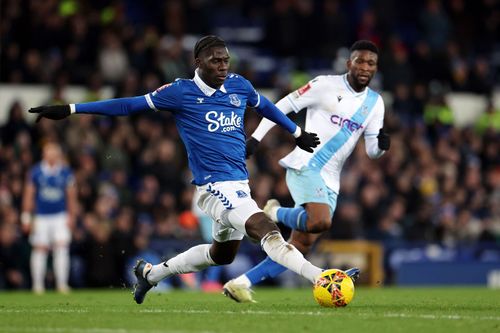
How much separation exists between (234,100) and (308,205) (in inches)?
72.1

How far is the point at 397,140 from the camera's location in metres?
22.0

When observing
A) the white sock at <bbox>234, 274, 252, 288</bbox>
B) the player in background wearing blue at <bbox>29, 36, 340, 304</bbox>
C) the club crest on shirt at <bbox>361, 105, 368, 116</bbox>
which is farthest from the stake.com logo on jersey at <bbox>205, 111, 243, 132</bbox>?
the club crest on shirt at <bbox>361, 105, 368, 116</bbox>

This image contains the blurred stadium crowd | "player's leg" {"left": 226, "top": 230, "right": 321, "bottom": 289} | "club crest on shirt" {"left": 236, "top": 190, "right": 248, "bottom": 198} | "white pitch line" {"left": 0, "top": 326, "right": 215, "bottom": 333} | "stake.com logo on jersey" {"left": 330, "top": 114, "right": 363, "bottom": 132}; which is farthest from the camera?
the blurred stadium crowd

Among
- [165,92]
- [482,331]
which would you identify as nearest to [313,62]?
[165,92]

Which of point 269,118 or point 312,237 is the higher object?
point 269,118

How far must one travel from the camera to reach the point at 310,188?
11.3 meters

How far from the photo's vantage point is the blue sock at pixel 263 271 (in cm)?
1095

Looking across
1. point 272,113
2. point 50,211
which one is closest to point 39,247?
point 50,211

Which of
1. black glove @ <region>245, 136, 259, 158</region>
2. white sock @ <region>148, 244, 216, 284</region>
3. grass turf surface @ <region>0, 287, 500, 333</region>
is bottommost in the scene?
grass turf surface @ <region>0, 287, 500, 333</region>

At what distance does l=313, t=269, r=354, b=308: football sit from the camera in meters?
9.13

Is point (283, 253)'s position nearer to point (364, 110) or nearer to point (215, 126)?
point (215, 126)

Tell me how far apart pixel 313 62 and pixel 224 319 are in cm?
1523

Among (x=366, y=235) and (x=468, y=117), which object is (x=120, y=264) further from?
(x=468, y=117)

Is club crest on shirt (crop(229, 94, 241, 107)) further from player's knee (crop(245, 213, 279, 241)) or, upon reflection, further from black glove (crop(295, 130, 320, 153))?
player's knee (crop(245, 213, 279, 241))
